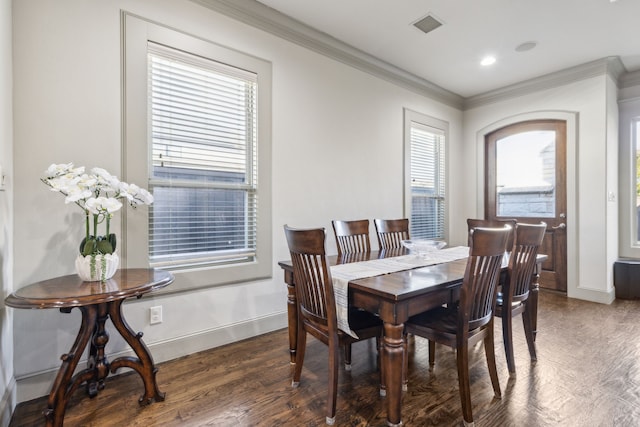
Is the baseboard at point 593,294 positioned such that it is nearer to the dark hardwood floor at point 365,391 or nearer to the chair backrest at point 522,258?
the dark hardwood floor at point 365,391

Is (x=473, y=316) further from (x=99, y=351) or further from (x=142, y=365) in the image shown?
(x=99, y=351)

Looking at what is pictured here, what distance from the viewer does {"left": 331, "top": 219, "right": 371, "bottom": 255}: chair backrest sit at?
9.16ft

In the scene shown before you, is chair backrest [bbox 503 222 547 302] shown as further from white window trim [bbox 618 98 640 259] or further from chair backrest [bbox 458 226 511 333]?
white window trim [bbox 618 98 640 259]

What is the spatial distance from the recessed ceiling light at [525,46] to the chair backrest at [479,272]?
9.36 ft

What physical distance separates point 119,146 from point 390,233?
2.35m

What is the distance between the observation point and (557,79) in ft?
13.6

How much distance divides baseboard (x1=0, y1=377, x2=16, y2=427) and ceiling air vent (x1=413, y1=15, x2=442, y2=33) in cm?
400

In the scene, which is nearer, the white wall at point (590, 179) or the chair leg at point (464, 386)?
the chair leg at point (464, 386)

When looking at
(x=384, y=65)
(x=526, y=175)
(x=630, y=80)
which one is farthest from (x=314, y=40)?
(x=630, y=80)

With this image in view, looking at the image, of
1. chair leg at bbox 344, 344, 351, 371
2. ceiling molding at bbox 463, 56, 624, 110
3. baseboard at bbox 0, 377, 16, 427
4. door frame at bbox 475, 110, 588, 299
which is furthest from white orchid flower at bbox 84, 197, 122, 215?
ceiling molding at bbox 463, 56, 624, 110

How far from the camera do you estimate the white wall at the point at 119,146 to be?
6.23 feet

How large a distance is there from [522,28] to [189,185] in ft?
11.3

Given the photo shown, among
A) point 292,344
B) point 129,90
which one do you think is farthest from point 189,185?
point 292,344

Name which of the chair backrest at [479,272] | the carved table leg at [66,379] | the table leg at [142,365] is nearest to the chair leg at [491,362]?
the chair backrest at [479,272]
